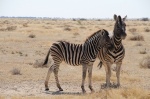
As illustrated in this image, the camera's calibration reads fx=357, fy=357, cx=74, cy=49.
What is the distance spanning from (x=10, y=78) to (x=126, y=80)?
5372 millimetres

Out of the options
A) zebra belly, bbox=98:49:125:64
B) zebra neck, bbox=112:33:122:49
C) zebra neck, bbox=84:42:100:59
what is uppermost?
zebra neck, bbox=112:33:122:49

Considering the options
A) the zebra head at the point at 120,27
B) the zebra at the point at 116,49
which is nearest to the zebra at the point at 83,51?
the zebra at the point at 116,49

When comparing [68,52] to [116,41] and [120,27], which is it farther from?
[120,27]

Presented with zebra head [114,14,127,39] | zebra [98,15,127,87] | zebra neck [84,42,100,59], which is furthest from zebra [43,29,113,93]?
zebra head [114,14,127,39]

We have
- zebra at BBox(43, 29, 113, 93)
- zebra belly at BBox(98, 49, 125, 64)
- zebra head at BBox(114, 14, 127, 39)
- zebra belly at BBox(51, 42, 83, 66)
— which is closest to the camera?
zebra head at BBox(114, 14, 127, 39)

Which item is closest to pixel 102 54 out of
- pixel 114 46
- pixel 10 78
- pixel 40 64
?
pixel 114 46

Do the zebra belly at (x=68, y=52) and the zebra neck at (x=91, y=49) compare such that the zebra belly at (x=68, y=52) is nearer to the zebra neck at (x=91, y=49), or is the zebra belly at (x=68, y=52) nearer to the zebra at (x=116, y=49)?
the zebra neck at (x=91, y=49)

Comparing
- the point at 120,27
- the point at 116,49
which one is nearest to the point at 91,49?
the point at 116,49

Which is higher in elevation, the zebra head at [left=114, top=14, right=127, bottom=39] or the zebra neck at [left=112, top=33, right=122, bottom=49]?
the zebra head at [left=114, top=14, right=127, bottom=39]

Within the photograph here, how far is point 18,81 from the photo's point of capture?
1600cm

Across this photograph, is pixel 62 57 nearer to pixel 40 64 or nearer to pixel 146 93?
pixel 146 93

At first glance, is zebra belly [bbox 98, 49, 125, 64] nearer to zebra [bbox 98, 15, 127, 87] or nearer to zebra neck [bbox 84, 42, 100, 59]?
zebra [bbox 98, 15, 127, 87]

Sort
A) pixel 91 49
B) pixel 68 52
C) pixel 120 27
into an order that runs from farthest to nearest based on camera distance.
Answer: pixel 68 52 < pixel 91 49 < pixel 120 27

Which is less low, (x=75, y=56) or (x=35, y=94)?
(x=75, y=56)
